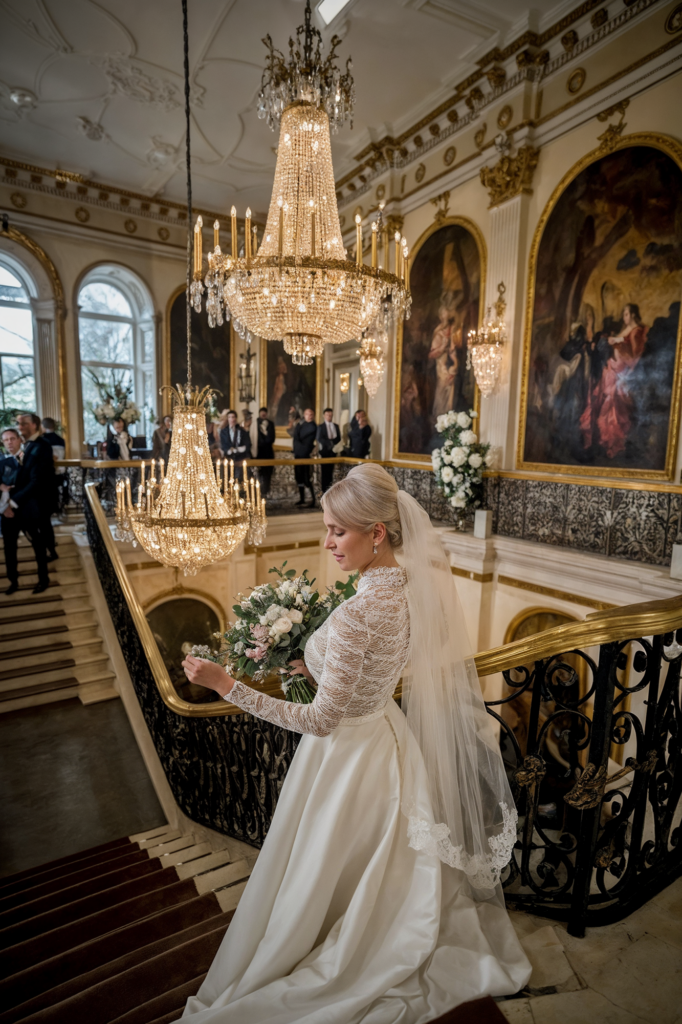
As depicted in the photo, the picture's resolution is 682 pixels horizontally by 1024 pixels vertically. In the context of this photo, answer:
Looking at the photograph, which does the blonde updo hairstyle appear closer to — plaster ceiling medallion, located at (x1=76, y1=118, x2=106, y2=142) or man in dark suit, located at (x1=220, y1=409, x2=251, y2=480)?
man in dark suit, located at (x1=220, y1=409, x2=251, y2=480)

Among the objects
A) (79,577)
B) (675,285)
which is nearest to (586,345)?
(675,285)

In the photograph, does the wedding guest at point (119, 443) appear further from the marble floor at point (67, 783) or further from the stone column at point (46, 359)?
the marble floor at point (67, 783)

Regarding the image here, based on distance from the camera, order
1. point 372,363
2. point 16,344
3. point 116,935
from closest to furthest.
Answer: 1. point 116,935
2. point 372,363
3. point 16,344

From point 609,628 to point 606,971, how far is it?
1087 mm

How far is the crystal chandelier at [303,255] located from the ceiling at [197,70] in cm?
303

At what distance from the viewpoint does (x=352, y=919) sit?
164 centimetres

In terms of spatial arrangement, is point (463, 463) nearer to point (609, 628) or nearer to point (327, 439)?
point (327, 439)

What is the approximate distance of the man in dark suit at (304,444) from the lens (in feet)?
32.9

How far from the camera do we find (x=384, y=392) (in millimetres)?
10039

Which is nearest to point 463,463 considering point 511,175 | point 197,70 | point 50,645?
point 511,175

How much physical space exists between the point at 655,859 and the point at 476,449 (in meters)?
6.02

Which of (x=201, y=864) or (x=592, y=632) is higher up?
(x=592, y=632)

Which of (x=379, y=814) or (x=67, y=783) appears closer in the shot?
(x=379, y=814)

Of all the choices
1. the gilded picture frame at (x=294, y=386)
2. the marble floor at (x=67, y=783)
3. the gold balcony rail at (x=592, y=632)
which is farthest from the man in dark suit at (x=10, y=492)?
the gilded picture frame at (x=294, y=386)
